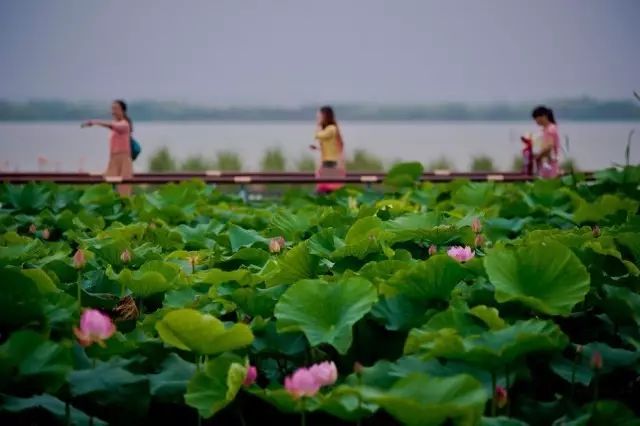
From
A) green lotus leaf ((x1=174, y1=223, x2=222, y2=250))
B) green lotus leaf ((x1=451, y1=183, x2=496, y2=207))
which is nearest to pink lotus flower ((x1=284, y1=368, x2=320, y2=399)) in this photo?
green lotus leaf ((x1=174, y1=223, x2=222, y2=250))

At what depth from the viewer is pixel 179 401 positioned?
1.63m

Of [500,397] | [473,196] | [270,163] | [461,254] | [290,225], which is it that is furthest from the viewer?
[270,163]

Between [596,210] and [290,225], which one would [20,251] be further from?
[596,210]

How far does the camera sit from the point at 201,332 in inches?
63.2

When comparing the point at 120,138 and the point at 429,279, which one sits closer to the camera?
the point at 429,279

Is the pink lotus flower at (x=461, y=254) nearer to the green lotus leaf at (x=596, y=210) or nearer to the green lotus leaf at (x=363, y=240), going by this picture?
the green lotus leaf at (x=363, y=240)

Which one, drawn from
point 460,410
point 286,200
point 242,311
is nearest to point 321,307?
point 242,311

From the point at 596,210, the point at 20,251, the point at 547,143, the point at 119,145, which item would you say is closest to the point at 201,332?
the point at 20,251

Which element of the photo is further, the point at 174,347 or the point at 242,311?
the point at 242,311

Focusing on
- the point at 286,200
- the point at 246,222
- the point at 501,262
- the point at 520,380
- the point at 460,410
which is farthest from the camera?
the point at 286,200

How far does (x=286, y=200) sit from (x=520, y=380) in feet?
10.6

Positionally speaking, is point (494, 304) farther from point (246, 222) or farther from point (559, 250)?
point (246, 222)

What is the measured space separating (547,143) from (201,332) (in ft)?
22.0

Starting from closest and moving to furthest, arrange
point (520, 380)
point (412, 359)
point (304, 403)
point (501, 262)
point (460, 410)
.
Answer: point (460, 410)
point (304, 403)
point (412, 359)
point (520, 380)
point (501, 262)
